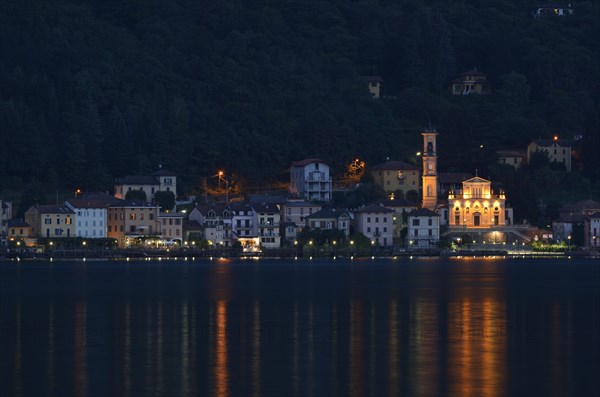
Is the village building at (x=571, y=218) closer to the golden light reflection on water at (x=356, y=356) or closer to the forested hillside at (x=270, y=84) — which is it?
the forested hillside at (x=270, y=84)

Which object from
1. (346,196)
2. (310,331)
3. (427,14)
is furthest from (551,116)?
(310,331)

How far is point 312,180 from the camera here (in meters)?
90.1

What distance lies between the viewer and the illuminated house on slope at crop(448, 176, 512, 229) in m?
85.6

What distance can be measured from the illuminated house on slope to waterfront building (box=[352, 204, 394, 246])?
13.2 ft

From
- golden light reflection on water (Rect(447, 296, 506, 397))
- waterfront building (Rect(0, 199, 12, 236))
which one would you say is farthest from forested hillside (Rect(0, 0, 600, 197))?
golden light reflection on water (Rect(447, 296, 506, 397))

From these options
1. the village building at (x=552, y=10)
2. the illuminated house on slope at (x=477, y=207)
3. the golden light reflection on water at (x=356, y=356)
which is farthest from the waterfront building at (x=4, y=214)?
the village building at (x=552, y=10)

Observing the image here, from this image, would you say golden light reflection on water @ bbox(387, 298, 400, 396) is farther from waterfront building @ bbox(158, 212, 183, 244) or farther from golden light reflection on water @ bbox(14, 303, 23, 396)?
waterfront building @ bbox(158, 212, 183, 244)

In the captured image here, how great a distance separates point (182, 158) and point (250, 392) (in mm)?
63684

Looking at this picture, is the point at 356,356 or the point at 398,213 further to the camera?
the point at 398,213

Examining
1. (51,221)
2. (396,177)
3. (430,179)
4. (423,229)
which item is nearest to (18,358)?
(51,221)

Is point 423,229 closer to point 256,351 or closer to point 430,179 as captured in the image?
point 430,179

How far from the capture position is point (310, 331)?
38.9 meters

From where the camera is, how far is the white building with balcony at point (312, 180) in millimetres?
89875

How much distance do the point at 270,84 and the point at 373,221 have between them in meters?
26.3
